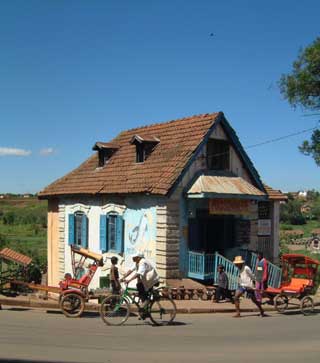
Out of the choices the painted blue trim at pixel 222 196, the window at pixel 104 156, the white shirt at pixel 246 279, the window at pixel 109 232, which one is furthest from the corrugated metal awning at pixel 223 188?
the window at pixel 104 156

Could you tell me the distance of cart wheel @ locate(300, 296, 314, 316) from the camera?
583 inches

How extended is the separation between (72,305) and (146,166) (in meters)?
7.79

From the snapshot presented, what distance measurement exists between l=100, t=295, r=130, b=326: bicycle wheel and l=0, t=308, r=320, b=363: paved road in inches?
9.1

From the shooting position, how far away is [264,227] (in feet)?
69.3

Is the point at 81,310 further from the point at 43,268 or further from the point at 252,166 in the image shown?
the point at 43,268

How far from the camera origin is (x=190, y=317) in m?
13.7

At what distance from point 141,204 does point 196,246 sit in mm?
2442

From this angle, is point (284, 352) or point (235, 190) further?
point (235, 190)

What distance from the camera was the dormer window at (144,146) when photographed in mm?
20375

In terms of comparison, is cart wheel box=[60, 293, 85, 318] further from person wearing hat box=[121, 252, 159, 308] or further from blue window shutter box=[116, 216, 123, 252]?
blue window shutter box=[116, 216, 123, 252]

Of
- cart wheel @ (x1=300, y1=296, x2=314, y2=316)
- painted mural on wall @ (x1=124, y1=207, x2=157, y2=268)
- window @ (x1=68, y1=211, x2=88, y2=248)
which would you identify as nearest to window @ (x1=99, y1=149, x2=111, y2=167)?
window @ (x1=68, y1=211, x2=88, y2=248)

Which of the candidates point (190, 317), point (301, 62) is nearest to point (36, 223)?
point (301, 62)

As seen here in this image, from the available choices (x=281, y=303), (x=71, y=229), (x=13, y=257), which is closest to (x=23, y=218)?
(x=71, y=229)

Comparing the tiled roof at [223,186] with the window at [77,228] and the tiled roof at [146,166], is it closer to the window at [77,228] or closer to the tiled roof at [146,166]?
the tiled roof at [146,166]
